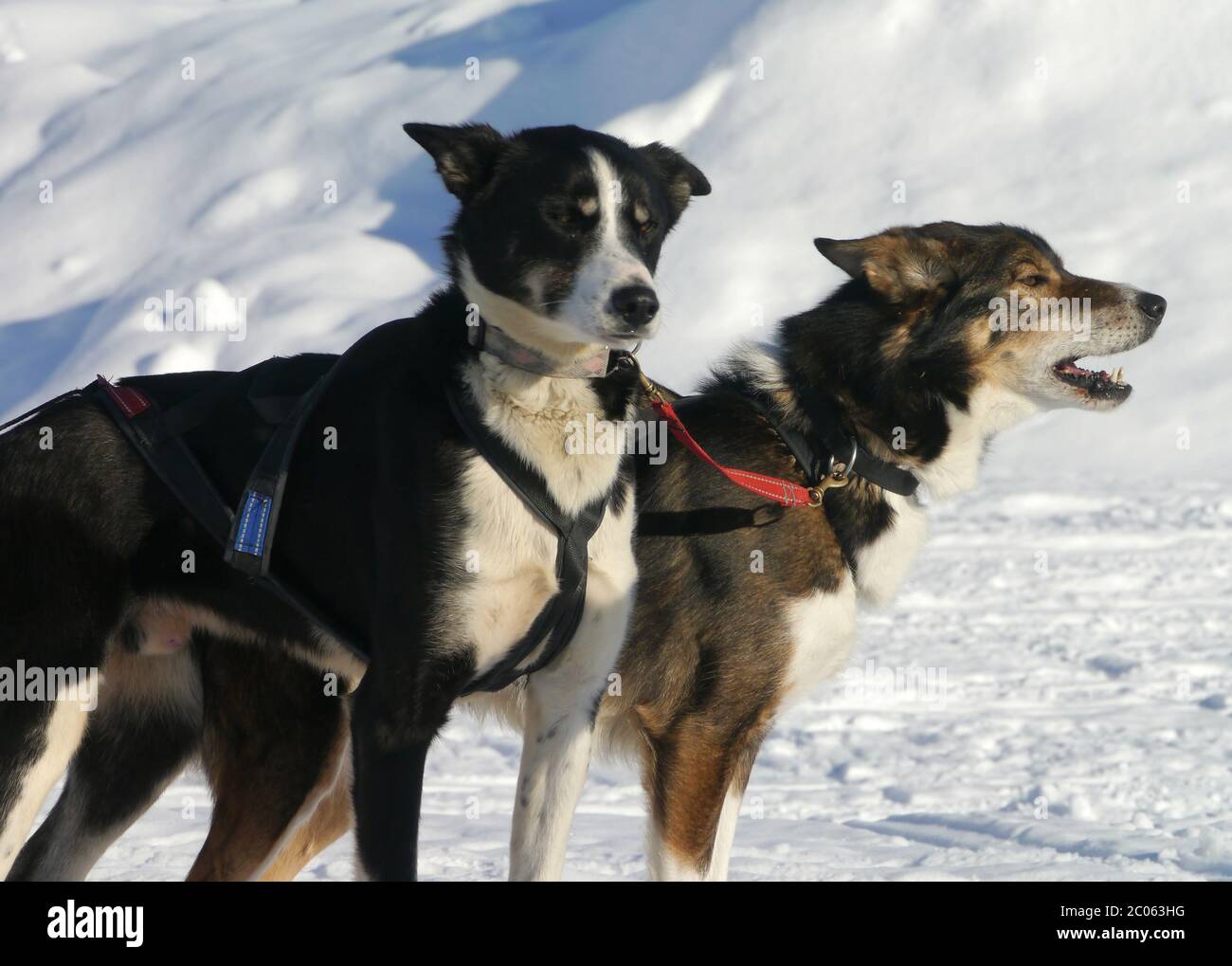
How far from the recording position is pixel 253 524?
2.86 metres

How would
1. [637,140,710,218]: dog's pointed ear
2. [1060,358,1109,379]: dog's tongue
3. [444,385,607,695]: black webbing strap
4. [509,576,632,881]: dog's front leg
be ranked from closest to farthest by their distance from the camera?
[444,385,607,695]: black webbing strap
[509,576,632,881]: dog's front leg
[637,140,710,218]: dog's pointed ear
[1060,358,1109,379]: dog's tongue

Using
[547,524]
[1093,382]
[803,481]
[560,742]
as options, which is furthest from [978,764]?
[547,524]

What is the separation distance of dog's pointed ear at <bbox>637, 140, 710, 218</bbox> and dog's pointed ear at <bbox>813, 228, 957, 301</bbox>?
54 cm

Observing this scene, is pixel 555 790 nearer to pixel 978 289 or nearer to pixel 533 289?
pixel 533 289

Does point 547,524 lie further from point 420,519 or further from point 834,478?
point 834,478

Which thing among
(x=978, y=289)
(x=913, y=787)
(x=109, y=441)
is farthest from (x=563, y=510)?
(x=913, y=787)

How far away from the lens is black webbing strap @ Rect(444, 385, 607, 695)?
2.82 metres

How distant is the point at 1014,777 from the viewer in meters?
5.43

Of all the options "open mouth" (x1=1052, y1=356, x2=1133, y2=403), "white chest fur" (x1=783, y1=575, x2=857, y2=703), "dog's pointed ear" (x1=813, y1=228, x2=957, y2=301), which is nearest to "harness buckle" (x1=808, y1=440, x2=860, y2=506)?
"white chest fur" (x1=783, y1=575, x2=857, y2=703)

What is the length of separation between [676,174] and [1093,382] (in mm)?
1335

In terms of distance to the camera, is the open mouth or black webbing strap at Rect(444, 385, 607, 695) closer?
black webbing strap at Rect(444, 385, 607, 695)

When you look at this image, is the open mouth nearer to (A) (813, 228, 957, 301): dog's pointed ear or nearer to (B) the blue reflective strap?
(A) (813, 228, 957, 301): dog's pointed ear

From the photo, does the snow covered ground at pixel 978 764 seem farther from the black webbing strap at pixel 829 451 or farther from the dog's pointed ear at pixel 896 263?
the dog's pointed ear at pixel 896 263

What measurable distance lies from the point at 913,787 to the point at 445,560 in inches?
123
